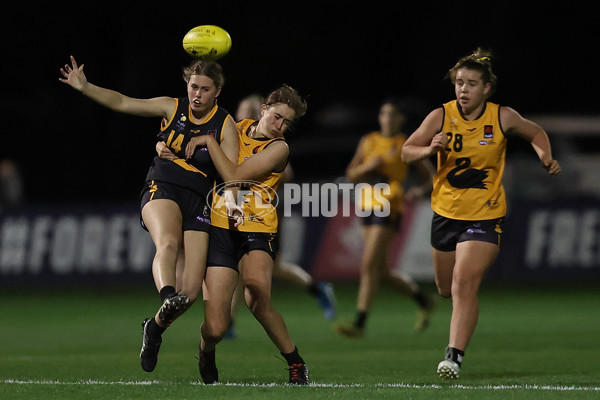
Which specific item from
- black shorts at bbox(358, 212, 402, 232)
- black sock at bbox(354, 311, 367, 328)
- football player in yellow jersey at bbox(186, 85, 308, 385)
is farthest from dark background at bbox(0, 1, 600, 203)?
football player in yellow jersey at bbox(186, 85, 308, 385)

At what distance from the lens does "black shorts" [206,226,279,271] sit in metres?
8.31

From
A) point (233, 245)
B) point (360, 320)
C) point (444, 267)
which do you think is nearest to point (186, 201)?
point (233, 245)

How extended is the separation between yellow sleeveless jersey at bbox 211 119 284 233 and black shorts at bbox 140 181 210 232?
99mm

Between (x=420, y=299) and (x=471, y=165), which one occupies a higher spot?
(x=471, y=165)

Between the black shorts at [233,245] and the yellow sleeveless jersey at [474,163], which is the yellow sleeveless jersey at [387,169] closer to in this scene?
the yellow sleeveless jersey at [474,163]

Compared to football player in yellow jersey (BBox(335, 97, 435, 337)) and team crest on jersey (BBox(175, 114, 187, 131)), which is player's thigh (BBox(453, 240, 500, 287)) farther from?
football player in yellow jersey (BBox(335, 97, 435, 337))

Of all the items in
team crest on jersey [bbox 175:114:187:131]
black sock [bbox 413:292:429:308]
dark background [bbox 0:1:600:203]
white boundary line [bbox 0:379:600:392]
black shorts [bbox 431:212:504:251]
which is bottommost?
white boundary line [bbox 0:379:600:392]

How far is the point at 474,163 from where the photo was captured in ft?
29.5

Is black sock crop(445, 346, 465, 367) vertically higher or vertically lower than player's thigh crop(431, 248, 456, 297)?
lower

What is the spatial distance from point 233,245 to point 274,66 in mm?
23216

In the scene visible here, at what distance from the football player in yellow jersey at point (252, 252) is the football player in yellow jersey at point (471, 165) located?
117 cm

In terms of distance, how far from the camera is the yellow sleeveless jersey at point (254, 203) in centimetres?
833

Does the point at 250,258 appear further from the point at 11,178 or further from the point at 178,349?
the point at 11,178

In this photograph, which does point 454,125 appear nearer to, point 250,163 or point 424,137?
point 424,137
